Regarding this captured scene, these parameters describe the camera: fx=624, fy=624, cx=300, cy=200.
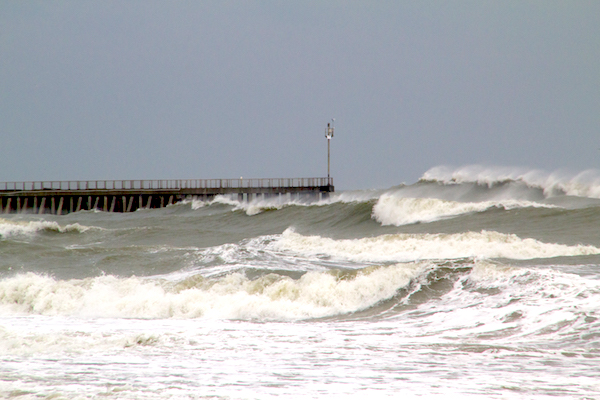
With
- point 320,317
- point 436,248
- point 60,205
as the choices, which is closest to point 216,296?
point 320,317

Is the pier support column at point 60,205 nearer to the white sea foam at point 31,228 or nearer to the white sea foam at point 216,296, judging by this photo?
the white sea foam at point 31,228

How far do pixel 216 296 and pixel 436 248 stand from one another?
24.1 feet

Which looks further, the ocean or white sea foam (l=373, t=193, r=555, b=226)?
white sea foam (l=373, t=193, r=555, b=226)

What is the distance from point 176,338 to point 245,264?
7634 millimetres

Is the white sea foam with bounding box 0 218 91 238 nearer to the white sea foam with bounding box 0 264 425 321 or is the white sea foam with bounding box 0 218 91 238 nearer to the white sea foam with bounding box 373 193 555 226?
the white sea foam with bounding box 373 193 555 226

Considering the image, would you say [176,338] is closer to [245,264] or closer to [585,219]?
[245,264]

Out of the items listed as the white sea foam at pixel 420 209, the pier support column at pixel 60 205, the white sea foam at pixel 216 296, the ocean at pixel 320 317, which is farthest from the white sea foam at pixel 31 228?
the pier support column at pixel 60 205

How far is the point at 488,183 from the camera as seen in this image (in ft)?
127

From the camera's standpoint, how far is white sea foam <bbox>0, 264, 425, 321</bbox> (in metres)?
11.3

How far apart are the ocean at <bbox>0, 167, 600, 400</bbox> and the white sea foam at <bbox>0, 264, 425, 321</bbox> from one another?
1.6 inches

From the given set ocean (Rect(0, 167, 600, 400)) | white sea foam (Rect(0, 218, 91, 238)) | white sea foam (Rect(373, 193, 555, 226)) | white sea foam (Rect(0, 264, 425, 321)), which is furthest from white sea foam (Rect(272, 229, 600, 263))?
white sea foam (Rect(0, 218, 91, 238))

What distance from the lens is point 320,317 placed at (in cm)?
1088

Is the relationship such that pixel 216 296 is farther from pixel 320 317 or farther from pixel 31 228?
pixel 31 228

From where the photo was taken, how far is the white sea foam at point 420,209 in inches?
986
